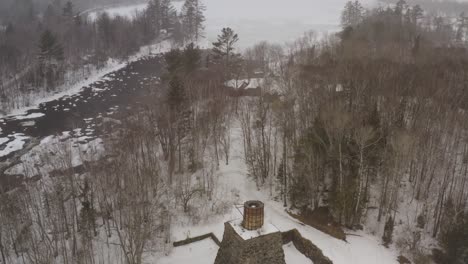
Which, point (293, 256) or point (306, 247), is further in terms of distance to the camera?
point (306, 247)

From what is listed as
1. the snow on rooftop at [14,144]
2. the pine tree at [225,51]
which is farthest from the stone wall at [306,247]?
the pine tree at [225,51]

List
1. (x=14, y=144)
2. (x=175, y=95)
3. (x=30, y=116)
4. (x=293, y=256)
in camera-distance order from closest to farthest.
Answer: (x=293, y=256) → (x=175, y=95) → (x=14, y=144) → (x=30, y=116)

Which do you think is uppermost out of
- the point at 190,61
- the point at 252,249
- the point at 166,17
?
the point at 166,17

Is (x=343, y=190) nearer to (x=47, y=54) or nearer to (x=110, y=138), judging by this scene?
(x=110, y=138)

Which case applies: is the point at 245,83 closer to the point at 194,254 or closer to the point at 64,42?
the point at 194,254

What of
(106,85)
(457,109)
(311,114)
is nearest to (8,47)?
(106,85)

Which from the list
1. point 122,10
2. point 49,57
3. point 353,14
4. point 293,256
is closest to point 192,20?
point 353,14

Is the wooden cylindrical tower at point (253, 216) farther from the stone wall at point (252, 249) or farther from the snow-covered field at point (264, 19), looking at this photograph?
the snow-covered field at point (264, 19)
